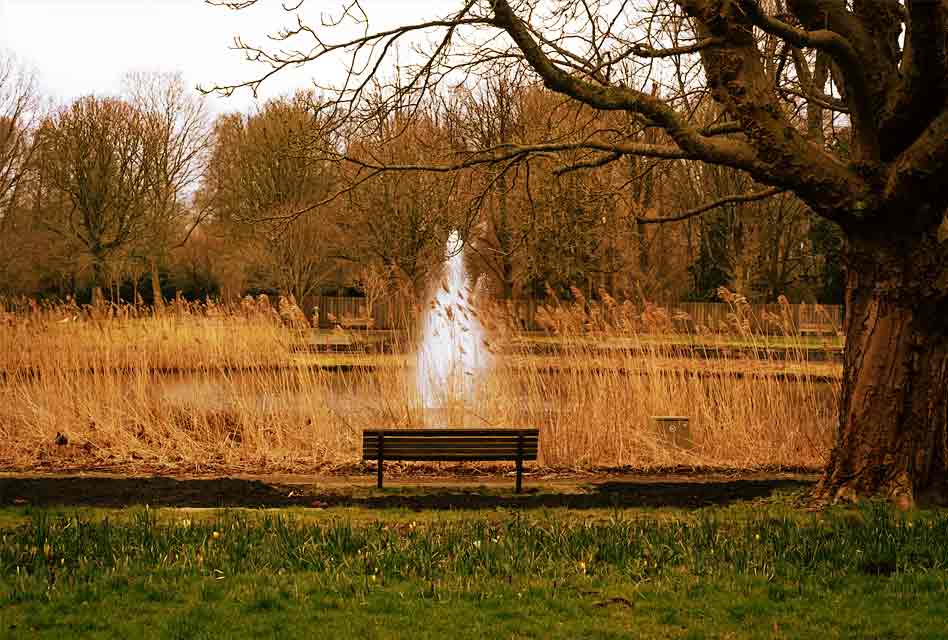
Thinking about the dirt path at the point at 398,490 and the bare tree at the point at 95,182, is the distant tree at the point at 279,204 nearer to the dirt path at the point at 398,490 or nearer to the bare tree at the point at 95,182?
the bare tree at the point at 95,182

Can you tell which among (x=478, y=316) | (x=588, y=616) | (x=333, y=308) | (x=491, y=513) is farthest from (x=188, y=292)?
(x=588, y=616)

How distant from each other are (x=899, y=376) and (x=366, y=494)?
4.37m

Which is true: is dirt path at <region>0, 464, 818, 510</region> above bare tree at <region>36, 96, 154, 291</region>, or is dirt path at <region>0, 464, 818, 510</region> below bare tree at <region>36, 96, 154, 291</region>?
below

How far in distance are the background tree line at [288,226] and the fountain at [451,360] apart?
12.0 m

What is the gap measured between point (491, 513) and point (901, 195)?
3.92m

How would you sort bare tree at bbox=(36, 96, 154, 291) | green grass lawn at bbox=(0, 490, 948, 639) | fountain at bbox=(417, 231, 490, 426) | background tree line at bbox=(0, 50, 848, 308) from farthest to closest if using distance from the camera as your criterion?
1. bare tree at bbox=(36, 96, 154, 291)
2. background tree line at bbox=(0, 50, 848, 308)
3. fountain at bbox=(417, 231, 490, 426)
4. green grass lawn at bbox=(0, 490, 948, 639)

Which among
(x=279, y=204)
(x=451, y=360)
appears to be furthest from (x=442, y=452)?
(x=279, y=204)

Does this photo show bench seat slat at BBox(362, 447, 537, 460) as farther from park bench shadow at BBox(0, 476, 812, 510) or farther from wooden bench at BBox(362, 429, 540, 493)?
park bench shadow at BBox(0, 476, 812, 510)

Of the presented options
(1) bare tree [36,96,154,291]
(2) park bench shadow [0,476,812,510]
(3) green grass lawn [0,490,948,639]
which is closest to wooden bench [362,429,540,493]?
(2) park bench shadow [0,476,812,510]

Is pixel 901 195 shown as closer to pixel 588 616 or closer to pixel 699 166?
pixel 588 616

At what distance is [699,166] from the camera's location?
35.4 metres

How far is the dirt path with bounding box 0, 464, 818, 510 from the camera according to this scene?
7.90 m

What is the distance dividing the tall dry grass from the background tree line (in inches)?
485

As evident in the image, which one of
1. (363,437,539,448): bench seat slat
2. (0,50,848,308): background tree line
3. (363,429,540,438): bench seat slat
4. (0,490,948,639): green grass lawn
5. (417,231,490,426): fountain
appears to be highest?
(0,50,848,308): background tree line
